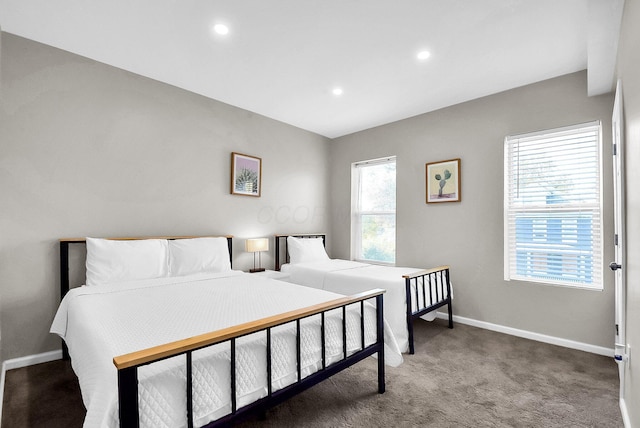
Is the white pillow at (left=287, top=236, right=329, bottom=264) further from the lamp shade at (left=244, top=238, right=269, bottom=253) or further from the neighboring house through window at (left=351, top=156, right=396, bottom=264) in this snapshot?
the neighboring house through window at (left=351, top=156, right=396, bottom=264)

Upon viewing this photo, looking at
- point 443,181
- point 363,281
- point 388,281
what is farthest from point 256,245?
point 443,181

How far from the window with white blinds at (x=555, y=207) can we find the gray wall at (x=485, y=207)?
0.09 metres

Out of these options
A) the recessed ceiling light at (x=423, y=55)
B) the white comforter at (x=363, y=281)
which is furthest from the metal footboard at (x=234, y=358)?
the recessed ceiling light at (x=423, y=55)

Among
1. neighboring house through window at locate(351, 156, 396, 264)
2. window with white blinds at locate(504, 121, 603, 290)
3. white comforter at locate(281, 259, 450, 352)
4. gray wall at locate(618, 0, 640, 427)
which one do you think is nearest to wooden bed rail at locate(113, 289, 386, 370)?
white comforter at locate(281, 259, 450, 352)

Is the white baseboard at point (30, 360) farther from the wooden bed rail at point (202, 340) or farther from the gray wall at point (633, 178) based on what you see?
the gray wall at point (633, 178)

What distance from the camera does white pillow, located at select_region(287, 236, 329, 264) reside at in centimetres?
412

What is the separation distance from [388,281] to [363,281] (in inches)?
11.0

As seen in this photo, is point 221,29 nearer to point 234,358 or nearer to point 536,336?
point 234,358

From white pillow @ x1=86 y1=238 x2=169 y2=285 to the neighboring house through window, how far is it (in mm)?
2870

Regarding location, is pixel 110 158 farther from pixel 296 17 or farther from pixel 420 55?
pixel 420 55

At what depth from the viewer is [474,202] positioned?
11.6ft

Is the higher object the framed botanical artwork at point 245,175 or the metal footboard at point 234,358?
the framed botanical artwork at point 245,175

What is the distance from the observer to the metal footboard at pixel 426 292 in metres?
2.81

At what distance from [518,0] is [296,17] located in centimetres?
147
